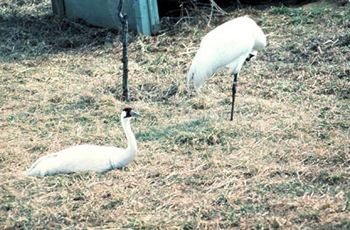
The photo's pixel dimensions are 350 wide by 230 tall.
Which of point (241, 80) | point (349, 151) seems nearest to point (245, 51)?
point (241, 80)

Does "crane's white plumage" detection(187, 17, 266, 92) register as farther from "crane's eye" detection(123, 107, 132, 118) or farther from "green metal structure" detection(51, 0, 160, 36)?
"green metal structure" detection(51, 0, 160, 36)

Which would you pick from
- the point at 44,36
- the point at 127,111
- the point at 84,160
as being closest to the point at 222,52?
the point at 127,111

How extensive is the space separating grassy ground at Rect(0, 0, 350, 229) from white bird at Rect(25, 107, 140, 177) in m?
0.08

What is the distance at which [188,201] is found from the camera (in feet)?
14.9

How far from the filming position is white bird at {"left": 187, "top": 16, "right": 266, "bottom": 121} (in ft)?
21.1

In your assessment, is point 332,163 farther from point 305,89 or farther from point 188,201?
point 305,89

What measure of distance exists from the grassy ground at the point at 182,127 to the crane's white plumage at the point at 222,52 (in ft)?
1.17

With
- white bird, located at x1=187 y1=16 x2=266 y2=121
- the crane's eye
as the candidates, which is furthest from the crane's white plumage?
the crane's eye

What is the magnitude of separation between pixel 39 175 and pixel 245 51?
2.69 meters

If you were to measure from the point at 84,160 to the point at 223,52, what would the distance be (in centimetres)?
215

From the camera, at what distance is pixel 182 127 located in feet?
19.7

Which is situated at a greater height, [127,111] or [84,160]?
[127,111]

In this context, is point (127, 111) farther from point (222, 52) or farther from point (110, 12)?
point (110, 12)

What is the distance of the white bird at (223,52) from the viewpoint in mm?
6429
